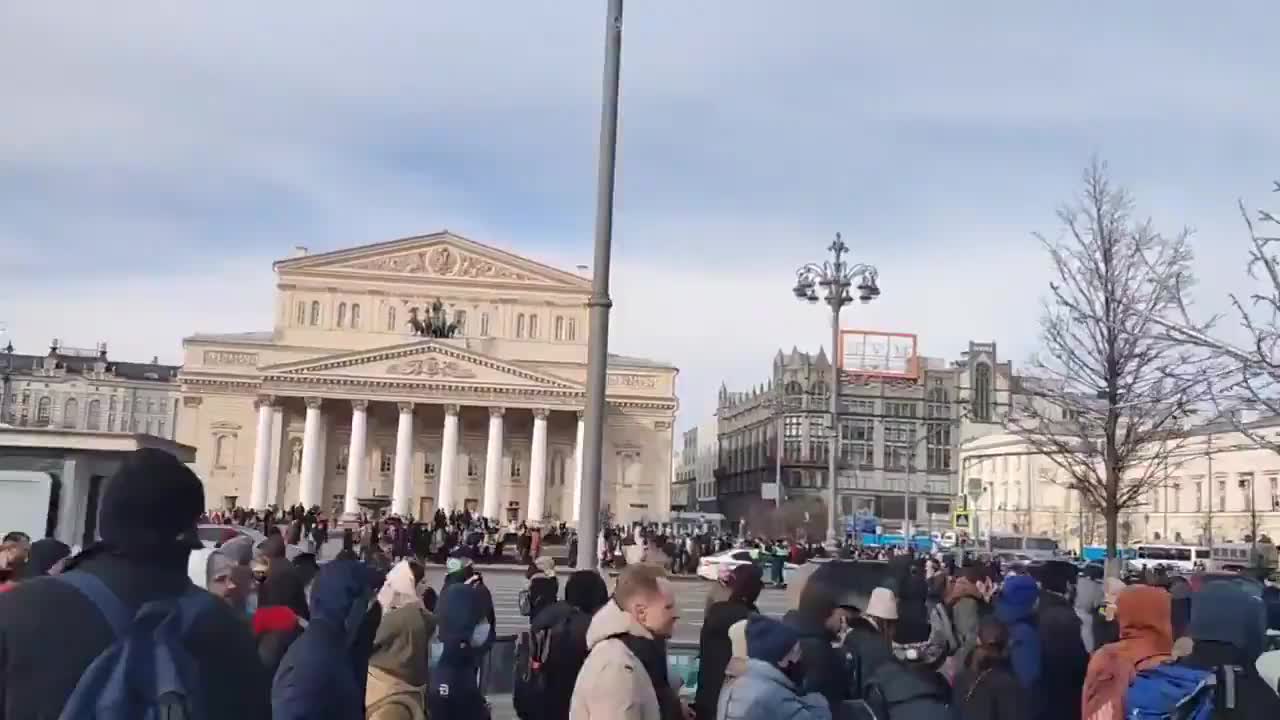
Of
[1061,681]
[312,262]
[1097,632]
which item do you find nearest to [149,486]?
[1061,681]

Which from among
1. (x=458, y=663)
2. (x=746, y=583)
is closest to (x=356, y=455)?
(x=458, y=663)

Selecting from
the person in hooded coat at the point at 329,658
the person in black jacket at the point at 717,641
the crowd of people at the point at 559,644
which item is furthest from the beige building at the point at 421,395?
the person in hooded coat at the point at 329,658

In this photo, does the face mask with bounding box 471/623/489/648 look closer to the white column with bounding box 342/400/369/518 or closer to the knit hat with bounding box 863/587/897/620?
the knit hat with bounding box 863/587/897/620

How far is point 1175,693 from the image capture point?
5.46 meters

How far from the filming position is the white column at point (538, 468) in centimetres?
8094

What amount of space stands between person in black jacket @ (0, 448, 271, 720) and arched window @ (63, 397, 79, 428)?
456 ft

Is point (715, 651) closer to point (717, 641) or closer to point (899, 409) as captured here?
point (717, 641)

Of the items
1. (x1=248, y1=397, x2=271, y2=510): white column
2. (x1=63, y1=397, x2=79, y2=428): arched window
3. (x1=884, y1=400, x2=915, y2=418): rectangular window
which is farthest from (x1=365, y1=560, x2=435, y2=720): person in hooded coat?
(x1=63, y1=397, x2=79, y2=428): arched window

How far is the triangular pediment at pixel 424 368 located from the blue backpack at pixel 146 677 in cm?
7712

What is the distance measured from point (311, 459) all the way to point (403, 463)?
552 cm

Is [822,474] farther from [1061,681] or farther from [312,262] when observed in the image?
[1061,681]

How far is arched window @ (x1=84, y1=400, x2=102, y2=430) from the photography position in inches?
5172

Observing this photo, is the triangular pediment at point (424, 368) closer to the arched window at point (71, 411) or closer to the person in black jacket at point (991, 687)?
the arched window at point (71, 411)

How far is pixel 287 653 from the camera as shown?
5.41m
